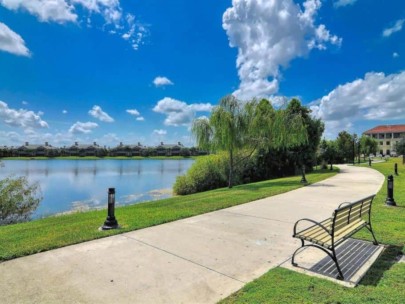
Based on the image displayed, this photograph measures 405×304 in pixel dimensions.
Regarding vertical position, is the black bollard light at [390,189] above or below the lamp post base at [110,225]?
above

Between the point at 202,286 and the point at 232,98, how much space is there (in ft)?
47.0

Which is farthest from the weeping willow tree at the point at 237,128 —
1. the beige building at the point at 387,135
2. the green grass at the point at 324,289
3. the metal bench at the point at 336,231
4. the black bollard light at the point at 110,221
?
the beige building at the point at 387,135

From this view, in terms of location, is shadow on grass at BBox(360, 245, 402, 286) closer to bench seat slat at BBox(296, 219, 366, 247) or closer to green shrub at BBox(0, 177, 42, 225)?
bench seat slat at BBox(296, 219, 366, 247)

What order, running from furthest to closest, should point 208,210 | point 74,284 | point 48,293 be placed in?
point 208,210 < point 74,284 < point 48,293

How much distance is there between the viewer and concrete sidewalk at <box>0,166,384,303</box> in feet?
11.0

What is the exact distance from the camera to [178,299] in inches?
127

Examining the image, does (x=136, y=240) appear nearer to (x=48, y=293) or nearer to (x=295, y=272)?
(x=48, y=293)

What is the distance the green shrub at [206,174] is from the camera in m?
19.3

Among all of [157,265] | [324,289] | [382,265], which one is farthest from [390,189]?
[157,265]

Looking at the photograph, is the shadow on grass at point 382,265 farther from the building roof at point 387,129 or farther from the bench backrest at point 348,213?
the building roof at point 387,129

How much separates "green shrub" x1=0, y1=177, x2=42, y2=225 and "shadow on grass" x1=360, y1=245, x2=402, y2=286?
12065 millimetres

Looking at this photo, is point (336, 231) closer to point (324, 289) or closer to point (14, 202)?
point (324, 289)

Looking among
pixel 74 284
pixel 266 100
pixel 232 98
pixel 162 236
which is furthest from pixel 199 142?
pixel 74 284

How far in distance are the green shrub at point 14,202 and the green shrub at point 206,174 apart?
9423 mm
